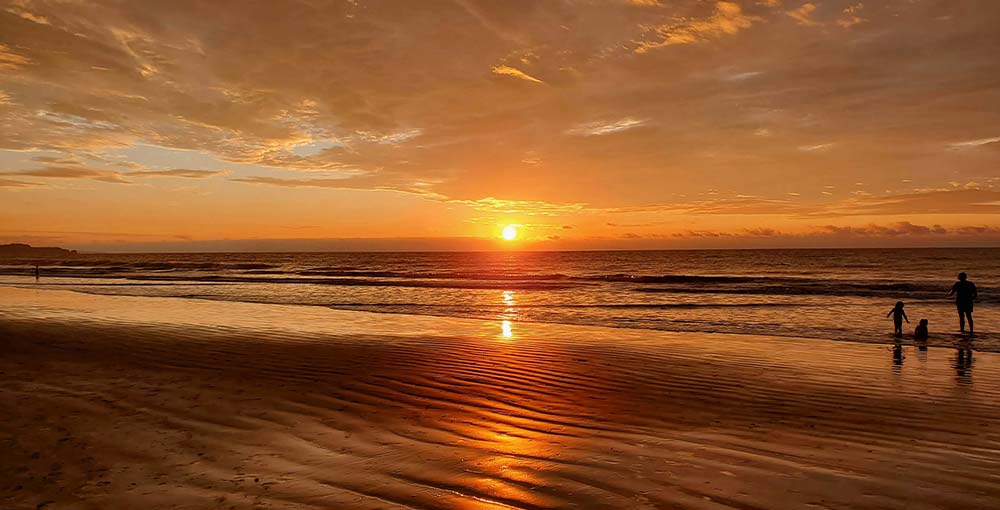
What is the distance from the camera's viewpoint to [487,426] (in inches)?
279

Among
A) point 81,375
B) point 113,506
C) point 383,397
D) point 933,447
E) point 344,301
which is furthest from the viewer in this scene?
point 344,301

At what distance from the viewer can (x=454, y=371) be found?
35.8ft

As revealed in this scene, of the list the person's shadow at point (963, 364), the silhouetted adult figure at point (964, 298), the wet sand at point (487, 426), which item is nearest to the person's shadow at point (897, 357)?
the wet sand at point (487, 426)

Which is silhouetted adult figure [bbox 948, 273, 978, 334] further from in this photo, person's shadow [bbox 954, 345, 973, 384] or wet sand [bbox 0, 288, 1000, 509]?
wet sand [bbox 0, 288, 1000, 509]

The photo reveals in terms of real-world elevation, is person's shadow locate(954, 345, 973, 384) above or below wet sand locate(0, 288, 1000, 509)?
below

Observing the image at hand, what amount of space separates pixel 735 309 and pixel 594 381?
749 inches

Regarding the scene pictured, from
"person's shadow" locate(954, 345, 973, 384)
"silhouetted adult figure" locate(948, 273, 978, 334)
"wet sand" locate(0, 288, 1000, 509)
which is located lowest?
"person's shadow" locate(954, 345, 973, 384)

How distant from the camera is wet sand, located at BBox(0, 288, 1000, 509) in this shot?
490 centimetres

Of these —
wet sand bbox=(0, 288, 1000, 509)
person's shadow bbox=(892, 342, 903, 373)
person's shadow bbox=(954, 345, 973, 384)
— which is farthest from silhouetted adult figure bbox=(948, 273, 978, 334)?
wet sand bbox=(0, 288, 1000, 509)

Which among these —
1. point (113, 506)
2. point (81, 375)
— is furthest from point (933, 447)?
point (81, 375)

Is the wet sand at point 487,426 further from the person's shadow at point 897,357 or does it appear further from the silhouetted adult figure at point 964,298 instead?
the silhouetted adult figure at point 964,298

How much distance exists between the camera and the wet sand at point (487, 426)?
4.90m

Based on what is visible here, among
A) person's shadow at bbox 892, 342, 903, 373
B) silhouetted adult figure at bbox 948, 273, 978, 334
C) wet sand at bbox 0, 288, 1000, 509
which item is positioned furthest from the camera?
silhouetted adult figure at bbox 948, 273, 978, 334

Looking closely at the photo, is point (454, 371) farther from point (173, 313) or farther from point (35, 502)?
point (173, 313)
